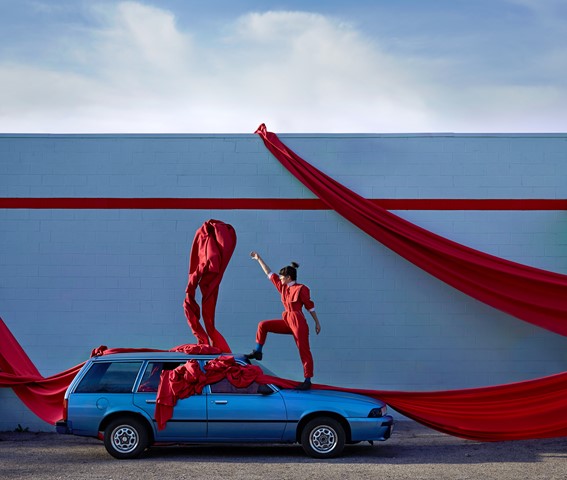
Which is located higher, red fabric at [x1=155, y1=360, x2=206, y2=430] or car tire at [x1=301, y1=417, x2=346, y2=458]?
red fabric at [x1=155, y1=360, x2=206, y2=430]

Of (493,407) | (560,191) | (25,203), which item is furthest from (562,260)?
(25,203)

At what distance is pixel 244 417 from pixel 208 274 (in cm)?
264

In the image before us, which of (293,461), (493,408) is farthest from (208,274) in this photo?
(493,408)

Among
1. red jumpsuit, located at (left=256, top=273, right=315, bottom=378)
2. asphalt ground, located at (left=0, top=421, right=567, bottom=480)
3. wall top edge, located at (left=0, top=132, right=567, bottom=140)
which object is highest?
wall top edge, located at (left=0, top=132, right=567, bottom=140)

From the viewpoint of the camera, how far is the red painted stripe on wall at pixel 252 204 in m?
15.2

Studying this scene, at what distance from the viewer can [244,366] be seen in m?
12.2

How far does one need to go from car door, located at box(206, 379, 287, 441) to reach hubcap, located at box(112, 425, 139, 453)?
3.35ft

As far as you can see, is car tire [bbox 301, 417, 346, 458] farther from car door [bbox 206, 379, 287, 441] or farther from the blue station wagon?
car door [bbox 206, 379, 287, 441]

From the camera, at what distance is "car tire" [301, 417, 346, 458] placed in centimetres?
1190

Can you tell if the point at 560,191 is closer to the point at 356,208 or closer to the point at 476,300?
the point at 476,300

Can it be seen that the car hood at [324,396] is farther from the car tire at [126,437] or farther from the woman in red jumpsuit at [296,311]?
the car tire at [126,437]

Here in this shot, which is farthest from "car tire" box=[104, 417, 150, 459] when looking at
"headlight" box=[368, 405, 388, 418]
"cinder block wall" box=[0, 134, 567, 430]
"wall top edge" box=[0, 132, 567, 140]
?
"wall top edge" box=[0, 132, 567, 140]

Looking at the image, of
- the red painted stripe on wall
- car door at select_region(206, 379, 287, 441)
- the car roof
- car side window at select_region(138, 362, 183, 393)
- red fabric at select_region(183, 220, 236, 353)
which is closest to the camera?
car door at select_region(206, 379, 287, 441)

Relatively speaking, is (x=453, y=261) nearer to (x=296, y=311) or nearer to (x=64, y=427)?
(x=296, y=311)
